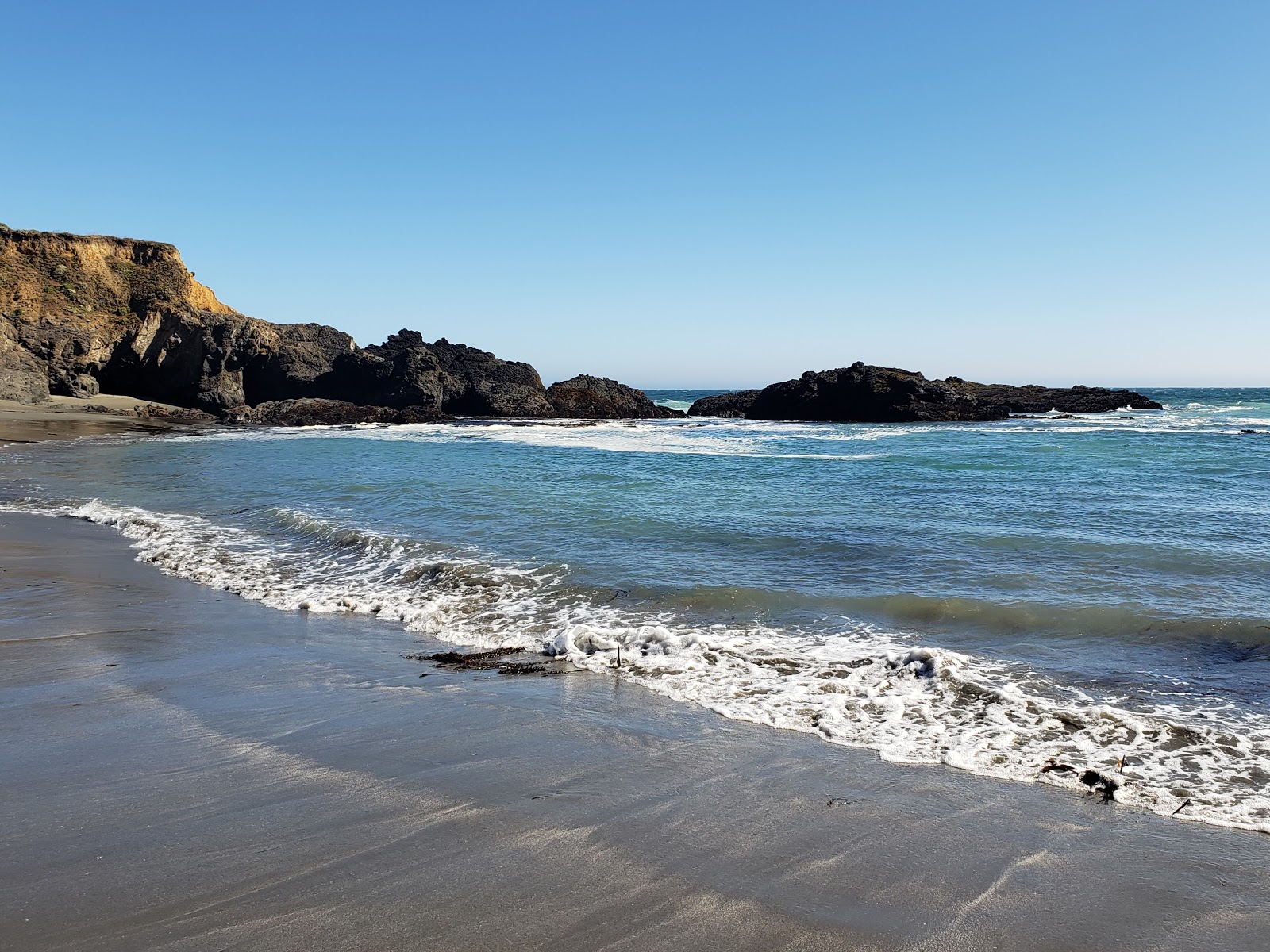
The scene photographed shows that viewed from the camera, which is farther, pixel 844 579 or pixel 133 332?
pixel 133 332

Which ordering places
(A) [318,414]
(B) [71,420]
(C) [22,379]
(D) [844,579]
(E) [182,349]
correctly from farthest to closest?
(E) [182,349] → (A) [318,414] → (C) [22,379] → (B) [71,420] → (D) [844,579]

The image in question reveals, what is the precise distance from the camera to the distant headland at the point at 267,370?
42.8m

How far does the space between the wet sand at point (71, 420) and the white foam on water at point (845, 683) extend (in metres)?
24.4

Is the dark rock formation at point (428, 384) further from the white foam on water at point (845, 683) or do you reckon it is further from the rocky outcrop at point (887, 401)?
the white foam on water at point (845, 683)

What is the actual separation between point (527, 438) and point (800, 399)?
22264 mm

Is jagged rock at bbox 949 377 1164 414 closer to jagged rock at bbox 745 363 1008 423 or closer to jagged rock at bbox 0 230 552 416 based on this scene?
jagged rock at bbox 745 363 1008 423

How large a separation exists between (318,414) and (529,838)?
42.4m

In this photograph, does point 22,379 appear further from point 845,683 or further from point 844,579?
point 845,683

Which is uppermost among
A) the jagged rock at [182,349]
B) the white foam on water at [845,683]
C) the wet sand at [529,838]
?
the jagged rock at [182,349]

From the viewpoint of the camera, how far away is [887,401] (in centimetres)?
4647

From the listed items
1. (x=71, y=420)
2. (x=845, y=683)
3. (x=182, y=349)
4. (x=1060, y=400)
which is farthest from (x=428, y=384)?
(x=845, y=683)

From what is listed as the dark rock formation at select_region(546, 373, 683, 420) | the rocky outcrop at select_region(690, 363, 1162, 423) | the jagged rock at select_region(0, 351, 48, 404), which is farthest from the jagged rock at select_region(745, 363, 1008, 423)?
the jagged rock at select_region(0, 351, 48, 404)

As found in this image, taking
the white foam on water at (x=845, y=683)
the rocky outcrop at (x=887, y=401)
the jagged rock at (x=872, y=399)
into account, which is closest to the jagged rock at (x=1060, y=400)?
the rocky outcrop at (x=887, y=401)

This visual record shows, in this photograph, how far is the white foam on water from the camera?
4348mm
